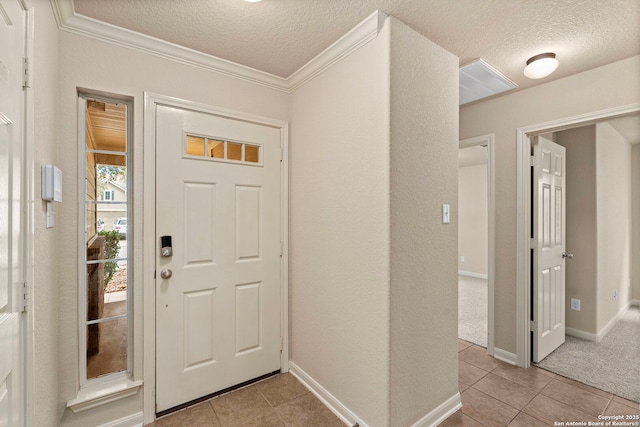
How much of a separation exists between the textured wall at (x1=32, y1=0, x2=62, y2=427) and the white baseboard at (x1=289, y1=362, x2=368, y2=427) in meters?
1.51

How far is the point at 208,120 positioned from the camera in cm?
213

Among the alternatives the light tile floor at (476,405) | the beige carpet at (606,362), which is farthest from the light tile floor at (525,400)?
the beige carpet at (606,362)

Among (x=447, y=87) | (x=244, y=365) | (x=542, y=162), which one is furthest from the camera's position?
(x=542, y=162)

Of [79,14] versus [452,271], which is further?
[452,271]

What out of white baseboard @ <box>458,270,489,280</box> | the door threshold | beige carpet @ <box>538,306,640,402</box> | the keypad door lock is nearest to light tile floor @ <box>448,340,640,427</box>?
beige carpet @ <box>538,306,640,402</box>

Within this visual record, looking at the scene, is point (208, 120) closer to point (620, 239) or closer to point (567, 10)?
point (567, 10)

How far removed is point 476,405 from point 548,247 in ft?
5.55

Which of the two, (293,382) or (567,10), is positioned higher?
(567,10)

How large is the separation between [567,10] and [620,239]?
11.9ft

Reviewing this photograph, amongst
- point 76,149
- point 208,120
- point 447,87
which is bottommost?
point 76,149

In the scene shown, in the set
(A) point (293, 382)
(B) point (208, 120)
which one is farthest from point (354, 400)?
(B) point (208, 120)

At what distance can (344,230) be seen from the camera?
1.96 meters

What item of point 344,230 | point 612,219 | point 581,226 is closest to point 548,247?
point 581,226

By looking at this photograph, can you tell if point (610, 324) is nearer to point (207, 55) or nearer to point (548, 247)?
point (548, 247)
